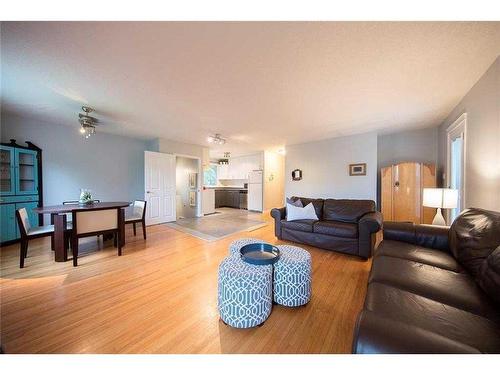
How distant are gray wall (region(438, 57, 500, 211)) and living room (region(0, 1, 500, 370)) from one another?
0.08 ft

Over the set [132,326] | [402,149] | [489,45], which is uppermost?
[489,45]

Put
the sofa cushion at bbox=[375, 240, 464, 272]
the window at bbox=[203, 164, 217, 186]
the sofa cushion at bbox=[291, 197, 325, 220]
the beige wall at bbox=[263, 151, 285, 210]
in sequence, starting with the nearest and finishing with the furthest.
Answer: the sofa cushion at bbox=[375, 240, 464, 272]
the sofa cushion at bbox=[291, 197, 325, 220]
the beige wall at bbox=[263, 151, 285, 210]
the window at bbox=[203, 164, 217, 186]

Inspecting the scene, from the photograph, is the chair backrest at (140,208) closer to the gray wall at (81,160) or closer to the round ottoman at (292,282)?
the gray wall at (81,160)

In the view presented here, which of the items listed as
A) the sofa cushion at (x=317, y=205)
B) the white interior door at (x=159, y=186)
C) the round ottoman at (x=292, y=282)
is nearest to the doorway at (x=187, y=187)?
the white interior door at (x=159, y=186)

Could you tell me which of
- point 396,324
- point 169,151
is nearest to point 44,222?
point 169,151

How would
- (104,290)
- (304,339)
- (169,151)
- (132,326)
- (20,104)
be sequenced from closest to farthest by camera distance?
(304,339)
(132,326)
(104,290)
(20,104)
(169,151)

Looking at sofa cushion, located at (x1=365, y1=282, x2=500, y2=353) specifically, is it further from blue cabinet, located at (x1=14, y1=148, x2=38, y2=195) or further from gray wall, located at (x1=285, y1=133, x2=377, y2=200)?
blue cabinet, located at (x1=14, y1=148, x2=38, y2=195)

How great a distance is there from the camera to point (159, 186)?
493 centimetres

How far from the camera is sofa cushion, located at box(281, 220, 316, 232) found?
10.1 feet

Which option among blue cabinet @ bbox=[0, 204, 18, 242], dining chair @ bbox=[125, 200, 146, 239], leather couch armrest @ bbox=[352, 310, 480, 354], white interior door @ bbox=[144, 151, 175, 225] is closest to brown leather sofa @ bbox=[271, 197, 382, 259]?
leather couch armrest @ bbox=[352, 310, 480, 354]

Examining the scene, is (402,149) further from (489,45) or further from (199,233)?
(199,233)
